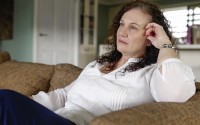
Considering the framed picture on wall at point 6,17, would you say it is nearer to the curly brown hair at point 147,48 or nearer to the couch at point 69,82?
the couch at point 69,82

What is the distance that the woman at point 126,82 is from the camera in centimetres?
88

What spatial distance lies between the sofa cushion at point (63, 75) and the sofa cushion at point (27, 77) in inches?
2.7

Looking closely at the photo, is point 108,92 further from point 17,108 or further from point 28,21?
point 28,21

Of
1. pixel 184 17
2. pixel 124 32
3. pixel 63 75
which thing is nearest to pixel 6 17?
pixel 63 75

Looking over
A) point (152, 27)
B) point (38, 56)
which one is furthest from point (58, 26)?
point (152, 27)

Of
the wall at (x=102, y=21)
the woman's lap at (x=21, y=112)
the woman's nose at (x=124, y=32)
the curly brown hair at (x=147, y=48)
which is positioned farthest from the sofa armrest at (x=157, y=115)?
the wall at (x=102, y=21)

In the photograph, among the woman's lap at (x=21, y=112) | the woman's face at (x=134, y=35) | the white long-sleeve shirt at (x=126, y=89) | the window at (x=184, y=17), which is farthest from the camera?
the window at (x=184, y=17)

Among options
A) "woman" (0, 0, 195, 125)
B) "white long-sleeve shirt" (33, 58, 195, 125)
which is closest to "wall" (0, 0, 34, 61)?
"woman" (0, 0, 195, 125)

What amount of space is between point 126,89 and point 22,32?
4.47 meters

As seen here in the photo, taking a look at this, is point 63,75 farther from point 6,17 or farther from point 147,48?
point 6,17

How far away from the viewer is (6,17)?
17.6ft

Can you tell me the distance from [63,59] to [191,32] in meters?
2.91

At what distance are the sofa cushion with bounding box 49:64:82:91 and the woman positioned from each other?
0.37 metres

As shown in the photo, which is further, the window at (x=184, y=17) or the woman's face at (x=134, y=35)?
the window at (x=184, y=17)
